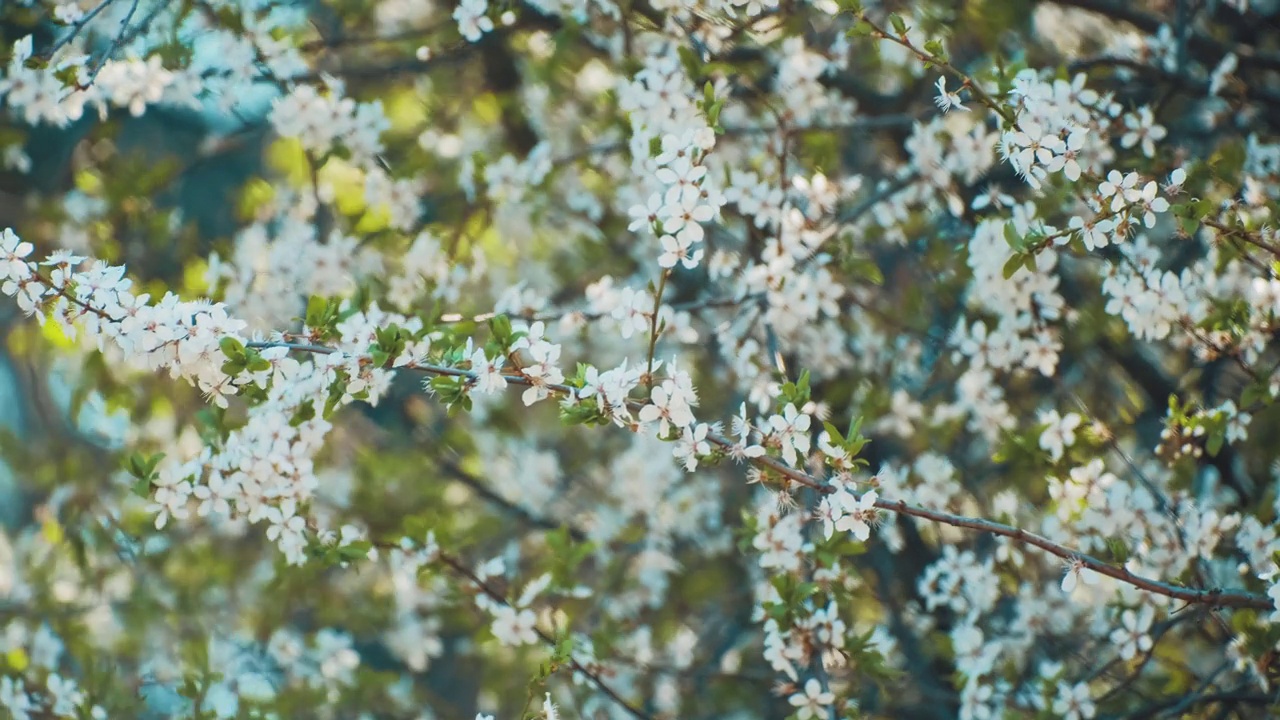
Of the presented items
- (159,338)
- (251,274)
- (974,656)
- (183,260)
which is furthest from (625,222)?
(159,338)

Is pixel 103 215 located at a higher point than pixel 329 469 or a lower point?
higher

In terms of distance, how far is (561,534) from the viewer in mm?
3082

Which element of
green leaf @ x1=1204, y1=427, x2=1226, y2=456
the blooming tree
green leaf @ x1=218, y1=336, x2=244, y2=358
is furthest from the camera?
green leaf @ x1=1204, y1=427, x2=1226, y2=456

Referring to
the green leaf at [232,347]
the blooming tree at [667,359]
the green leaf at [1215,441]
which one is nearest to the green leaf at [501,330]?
the blooming tree at [667,359]

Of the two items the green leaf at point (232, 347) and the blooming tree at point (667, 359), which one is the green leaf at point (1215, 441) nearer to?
the blooming tree at point (667, 359)

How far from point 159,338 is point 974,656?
81.3 inches

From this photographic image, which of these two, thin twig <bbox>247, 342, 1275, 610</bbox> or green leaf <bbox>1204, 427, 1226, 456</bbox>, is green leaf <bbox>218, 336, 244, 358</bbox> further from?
green leaf <bbox>1204, 427, 1226, 456</bbox>

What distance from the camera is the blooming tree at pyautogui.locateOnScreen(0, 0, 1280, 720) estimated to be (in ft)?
7.96

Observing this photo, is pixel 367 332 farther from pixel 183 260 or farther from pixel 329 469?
pixel 329 469

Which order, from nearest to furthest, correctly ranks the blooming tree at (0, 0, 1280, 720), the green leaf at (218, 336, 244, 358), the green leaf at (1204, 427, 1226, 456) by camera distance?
the green leaf at (218, 336, 244, 358)
the blooming tree at (0, 0, 1280, 720)
the green leaf at (1204, 427, 1226, 456)

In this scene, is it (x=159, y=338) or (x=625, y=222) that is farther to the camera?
(x=625, y=222)

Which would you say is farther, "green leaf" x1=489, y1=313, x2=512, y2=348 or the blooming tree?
the blooming tree

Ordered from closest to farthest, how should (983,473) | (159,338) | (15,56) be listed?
(159,338) < (15,56) < (983,473)

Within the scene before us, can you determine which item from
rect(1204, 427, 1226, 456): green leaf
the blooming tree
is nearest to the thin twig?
the blooming tree
